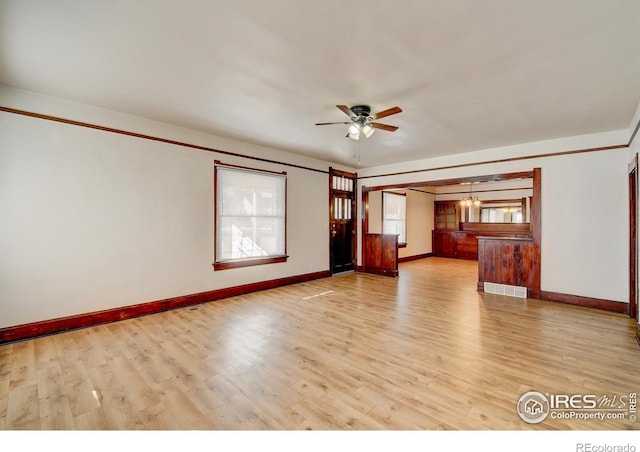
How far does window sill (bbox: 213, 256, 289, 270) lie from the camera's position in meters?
4.93

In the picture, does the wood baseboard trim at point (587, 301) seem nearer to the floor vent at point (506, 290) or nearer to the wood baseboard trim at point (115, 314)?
the floor vent at point (506, 290)

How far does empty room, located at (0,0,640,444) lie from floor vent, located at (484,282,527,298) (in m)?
0.05

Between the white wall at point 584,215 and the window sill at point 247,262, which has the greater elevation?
the white wall at point 584,215

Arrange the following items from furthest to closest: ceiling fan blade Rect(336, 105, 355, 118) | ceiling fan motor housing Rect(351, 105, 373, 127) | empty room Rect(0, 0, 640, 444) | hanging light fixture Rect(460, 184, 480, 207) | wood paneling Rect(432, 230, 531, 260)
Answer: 1. wood paneling Rect(432, 230, 531, 260)
2. hanging light fixture Rect(460, 184, 480, 207)
3. ceiling fan motor housing Rect(351, 105, 373, 127)
4. ceiling fan blade Rect(336, 105, 355, 118)
5. empty room Rect(0, 0, 640, 444)

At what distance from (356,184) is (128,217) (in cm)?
546

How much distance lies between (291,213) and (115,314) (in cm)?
345

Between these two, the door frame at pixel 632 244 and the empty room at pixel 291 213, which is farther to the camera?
the door frame at pixel 632 244

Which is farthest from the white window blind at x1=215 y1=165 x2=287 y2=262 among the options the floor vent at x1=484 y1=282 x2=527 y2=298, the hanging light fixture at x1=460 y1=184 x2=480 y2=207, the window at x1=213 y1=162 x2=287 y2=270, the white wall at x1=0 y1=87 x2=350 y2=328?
the hanging light fixture at x1=460 y1=184 x2=480 y2=207

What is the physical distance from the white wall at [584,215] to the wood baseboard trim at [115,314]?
17.0 feet

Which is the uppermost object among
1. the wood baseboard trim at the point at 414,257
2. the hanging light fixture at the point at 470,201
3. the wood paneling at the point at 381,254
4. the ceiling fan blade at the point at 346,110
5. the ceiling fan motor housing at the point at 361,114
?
the ceiling fan motor housing at the point at 361,114

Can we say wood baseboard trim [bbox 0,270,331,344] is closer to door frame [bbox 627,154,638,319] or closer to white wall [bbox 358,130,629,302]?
white wall [bbox 358,130,629,302]

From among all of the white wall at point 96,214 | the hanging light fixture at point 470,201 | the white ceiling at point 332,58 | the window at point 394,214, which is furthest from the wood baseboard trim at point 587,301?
the white wall at point 96,214

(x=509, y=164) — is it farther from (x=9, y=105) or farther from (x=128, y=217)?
(x=9, y=105)

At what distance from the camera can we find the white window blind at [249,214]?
16.3 feet
